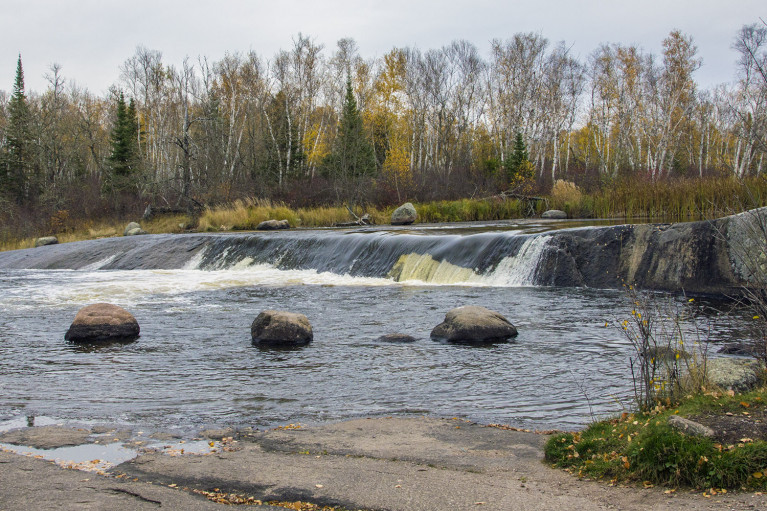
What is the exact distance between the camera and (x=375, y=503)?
430 cm

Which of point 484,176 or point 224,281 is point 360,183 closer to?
point 484,176

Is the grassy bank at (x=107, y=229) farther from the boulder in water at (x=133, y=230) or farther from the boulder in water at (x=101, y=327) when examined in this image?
the boulder in water at (x=101, y=327)

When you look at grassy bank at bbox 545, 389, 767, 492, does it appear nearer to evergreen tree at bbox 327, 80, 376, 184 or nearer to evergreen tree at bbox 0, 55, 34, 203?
evergreen tree at bbox 327, 80, 376, 184

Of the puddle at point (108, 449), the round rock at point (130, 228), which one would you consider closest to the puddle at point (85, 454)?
the puddle at point (108, 449)

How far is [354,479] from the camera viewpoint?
4.75m

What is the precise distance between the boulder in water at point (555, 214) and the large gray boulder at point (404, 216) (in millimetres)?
5884

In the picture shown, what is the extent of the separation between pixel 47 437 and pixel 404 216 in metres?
25.0

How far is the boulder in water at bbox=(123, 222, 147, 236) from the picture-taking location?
110ft

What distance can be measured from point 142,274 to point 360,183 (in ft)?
51.9

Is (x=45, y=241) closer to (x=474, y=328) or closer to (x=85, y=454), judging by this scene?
(x=474, y=328)

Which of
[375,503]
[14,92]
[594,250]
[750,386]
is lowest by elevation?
[375,503]

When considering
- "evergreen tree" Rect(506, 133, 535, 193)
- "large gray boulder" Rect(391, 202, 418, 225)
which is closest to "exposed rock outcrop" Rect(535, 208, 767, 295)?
"large gray boulder" Rect(391, 202, 418, 225)

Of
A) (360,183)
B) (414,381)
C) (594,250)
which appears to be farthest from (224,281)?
(360,183)

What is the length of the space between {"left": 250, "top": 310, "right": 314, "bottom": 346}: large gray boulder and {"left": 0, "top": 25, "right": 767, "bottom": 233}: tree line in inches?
1037
